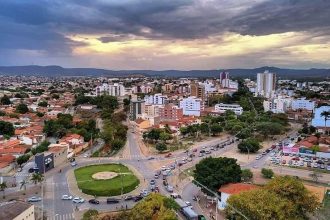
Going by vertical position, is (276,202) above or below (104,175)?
above

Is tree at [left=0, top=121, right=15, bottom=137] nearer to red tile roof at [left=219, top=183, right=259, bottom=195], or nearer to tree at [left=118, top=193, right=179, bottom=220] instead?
red tile roof at [left=219, top=183, right=259, bottom=195]

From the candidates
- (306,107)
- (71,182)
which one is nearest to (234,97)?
(306,107)

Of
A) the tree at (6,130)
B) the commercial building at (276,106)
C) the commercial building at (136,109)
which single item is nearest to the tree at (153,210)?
the tree at (6,130)

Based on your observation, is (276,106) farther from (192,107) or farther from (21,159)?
(21,159)

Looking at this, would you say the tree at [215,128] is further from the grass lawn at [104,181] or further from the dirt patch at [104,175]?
the dirt patch at [104,175]

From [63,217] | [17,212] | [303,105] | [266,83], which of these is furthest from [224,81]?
[17,212]

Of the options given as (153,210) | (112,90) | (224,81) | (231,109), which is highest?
(224,81)
